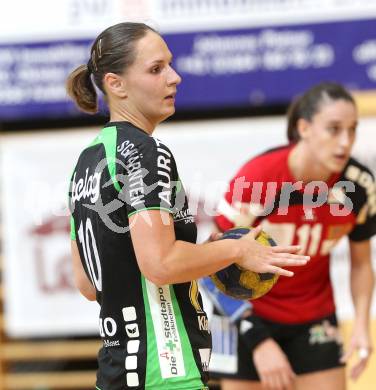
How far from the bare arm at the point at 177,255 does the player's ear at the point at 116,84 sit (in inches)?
17.0

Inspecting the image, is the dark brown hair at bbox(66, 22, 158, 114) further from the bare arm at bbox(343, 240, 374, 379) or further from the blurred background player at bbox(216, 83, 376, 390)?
the bare arm at bbox(343, 240, 374, 379)

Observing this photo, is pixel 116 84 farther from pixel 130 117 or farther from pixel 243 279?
pixel 243 279

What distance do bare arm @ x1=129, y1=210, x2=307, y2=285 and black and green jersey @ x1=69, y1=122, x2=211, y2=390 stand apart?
6cm

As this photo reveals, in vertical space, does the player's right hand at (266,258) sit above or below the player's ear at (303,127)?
below

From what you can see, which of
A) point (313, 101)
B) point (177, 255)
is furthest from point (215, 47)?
point (177, 255)

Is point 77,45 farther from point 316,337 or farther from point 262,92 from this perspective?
point 316,337

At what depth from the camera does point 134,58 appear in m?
2.68

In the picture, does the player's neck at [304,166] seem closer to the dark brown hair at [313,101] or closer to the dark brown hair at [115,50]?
the dark brown hair at [313,101]

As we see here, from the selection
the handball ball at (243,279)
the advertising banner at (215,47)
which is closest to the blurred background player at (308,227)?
the handball ball at (243,279)

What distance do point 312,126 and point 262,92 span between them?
6.07 ft

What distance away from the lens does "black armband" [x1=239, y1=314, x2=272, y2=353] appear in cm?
386

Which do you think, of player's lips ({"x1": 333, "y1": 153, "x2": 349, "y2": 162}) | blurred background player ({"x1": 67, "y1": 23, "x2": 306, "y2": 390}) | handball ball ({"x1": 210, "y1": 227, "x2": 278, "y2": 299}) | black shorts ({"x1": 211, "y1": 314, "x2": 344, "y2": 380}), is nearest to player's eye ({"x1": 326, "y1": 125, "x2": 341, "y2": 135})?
player's lips ({"x1": 333, "y1": 153, "x2": 349, "y2": 162})

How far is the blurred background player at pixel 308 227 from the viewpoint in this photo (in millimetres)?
3850

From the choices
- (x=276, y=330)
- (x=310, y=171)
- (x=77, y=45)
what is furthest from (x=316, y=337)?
(x=77, y=45)
